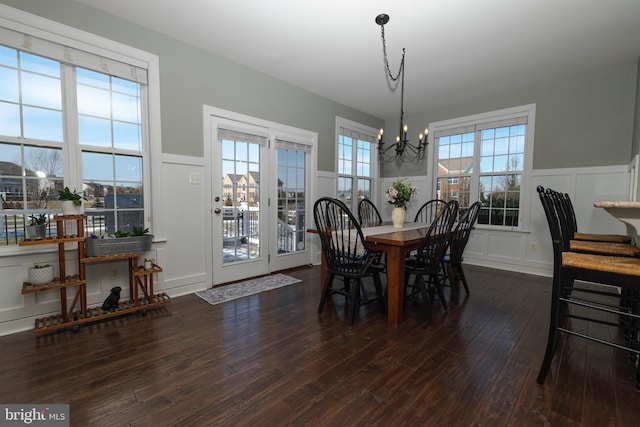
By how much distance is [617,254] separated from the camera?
2.10 meters

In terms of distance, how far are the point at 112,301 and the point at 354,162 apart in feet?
13.4

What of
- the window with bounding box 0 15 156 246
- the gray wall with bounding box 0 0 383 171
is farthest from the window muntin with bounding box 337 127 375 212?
the window with bounding box 0 15 156 246

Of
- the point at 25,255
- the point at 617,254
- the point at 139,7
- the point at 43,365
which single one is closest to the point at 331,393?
the point at 43,365

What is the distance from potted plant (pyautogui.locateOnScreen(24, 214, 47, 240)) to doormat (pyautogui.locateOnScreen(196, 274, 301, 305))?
57.0 inches

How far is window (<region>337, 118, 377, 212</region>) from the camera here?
497 centimetres

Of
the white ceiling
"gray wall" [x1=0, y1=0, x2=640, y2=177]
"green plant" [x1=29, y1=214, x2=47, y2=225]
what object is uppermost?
the white ceiling

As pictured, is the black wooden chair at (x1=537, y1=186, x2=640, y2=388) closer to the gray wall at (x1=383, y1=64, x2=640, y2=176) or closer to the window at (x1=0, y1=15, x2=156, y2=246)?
the gray wall at (x1=383, y1=64, x2=640, y2=176)

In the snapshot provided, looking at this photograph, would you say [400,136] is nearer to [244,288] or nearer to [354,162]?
[354,162]

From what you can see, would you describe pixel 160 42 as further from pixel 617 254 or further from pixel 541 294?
pixel 541 294

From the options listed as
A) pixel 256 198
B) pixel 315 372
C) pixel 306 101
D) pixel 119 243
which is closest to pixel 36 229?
pixel 119 243

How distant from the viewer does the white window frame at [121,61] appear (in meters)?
2.19

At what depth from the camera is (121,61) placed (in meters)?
2.64

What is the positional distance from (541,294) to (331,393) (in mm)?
2987

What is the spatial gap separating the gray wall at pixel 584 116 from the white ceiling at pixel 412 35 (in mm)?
226
